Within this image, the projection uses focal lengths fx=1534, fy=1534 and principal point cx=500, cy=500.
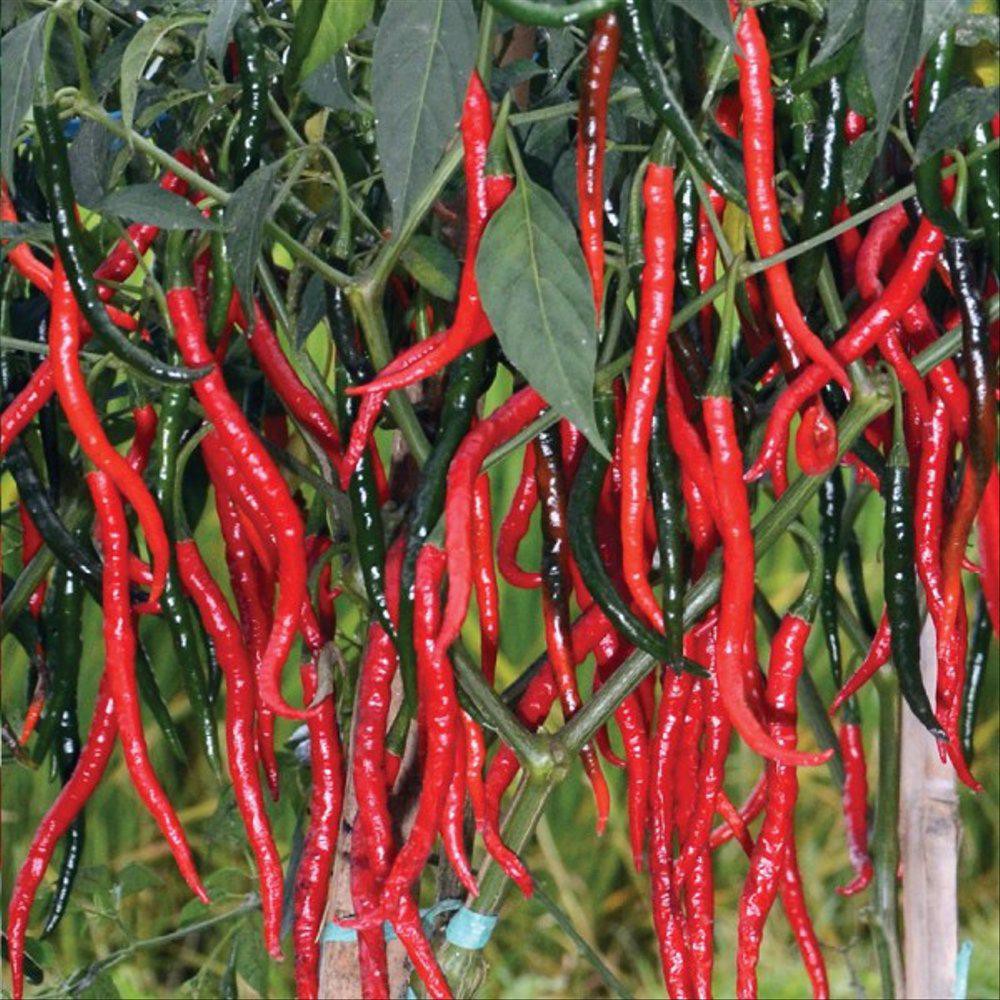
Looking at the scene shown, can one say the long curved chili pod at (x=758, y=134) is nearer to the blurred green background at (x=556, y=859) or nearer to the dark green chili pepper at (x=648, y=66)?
the dark green chili pepper at (x=648, y=66)

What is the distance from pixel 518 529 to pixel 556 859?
1.33 m

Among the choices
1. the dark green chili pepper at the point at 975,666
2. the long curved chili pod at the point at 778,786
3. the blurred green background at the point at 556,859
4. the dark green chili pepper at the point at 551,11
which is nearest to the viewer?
the dark green chili pepper at the point at 551,11

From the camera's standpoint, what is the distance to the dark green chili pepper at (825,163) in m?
0.70

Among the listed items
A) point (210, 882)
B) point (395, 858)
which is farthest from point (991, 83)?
point (210, 882)

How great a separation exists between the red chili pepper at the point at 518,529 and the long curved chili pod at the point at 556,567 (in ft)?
0.19

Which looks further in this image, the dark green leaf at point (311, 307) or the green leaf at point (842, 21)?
the dark green leaf at point (311, 307)

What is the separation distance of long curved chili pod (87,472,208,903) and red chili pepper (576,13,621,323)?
285mm

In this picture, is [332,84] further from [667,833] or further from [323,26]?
[667,833]

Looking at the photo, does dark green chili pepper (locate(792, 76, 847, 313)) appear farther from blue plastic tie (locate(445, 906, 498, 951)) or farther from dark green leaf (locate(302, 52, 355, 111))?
blue plastic tie (locate(445, 906, 498, 951))

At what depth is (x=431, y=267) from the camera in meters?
0.74

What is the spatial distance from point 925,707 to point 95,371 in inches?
17.9

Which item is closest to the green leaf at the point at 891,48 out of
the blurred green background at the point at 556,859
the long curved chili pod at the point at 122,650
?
the long curved chili pod at the point at 122,650

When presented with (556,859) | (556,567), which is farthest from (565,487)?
(556,859)

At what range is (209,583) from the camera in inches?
34.9
